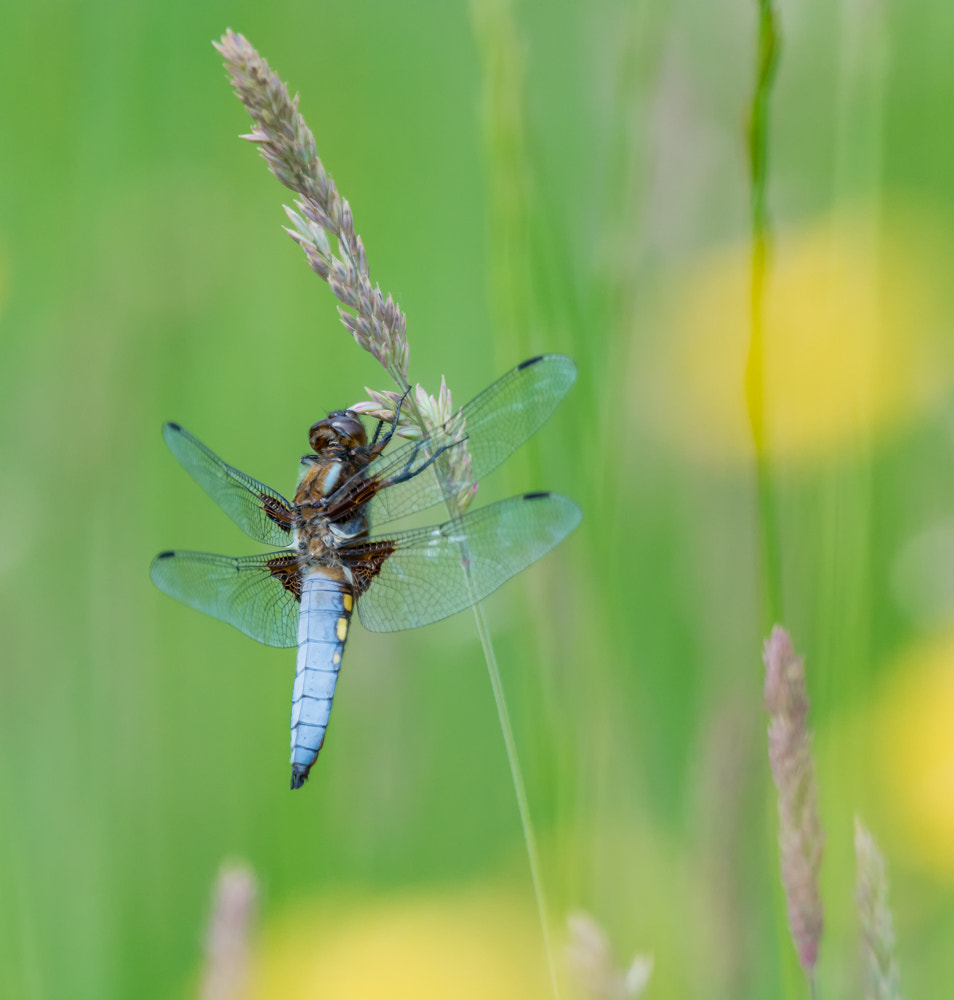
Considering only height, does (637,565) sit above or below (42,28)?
below

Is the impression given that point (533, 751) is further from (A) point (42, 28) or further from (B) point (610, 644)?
(A) point (42, 28)

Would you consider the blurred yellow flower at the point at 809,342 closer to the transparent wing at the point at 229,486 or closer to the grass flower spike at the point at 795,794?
the transparent wing at the point at 229,486

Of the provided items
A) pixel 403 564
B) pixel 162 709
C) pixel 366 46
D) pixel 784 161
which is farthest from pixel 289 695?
pixel 366 46

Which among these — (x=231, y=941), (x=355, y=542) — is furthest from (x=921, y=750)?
(x=231, y=941)

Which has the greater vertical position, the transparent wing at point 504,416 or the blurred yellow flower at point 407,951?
the transparent wing at point 504,416

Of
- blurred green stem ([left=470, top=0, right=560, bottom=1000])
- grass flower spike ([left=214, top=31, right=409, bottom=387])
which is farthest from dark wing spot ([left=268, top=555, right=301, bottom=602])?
grass flower spike ([left=214, top=31, right=409, bottom=387])

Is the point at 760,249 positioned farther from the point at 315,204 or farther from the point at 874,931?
the point at 874,931

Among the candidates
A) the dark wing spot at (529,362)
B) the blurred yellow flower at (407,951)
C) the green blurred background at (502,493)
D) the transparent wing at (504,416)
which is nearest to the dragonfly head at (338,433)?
the transparent wing at (504,416)

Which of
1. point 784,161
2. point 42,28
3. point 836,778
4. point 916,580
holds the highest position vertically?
point 42,28
